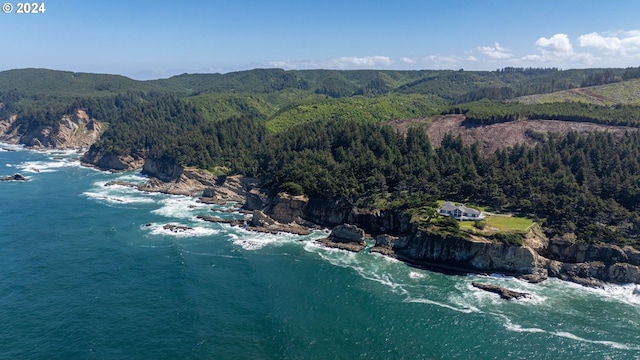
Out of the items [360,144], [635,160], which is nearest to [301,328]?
[360,144]

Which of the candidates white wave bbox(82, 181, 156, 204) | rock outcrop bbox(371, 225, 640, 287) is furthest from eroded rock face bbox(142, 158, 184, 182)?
rock outcrop bbox(371, 225, 640, 287)

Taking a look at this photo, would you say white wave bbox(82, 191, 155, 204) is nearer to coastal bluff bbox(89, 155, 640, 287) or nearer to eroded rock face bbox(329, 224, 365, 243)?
coastal bluff bbox(89, 155, 640, 287)

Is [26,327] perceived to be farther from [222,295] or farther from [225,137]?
[225,137]

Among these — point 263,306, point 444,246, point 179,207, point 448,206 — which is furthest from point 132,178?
point 444,246

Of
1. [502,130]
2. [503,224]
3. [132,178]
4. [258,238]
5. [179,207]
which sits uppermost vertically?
[502,130]

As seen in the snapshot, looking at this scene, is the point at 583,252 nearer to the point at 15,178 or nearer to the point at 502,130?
the point at 502,130

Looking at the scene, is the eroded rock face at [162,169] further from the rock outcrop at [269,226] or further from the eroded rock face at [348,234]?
the eroded rock face at [348,234]

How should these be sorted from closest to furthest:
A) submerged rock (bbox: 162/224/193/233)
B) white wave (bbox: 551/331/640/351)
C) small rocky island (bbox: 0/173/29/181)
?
white wave (bbox: 551/331/640/351)
submerged rock (bbox: 162/224/193/233)
small rocky island (bbox: 0/173/29/181)
